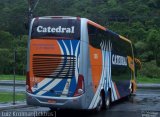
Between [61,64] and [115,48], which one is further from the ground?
[115,48]

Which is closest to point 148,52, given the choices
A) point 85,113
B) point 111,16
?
point 111,16

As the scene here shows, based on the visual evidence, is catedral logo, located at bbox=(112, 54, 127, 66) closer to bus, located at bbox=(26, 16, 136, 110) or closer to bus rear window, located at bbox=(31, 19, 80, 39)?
bus, located at bbox=(26, 16, 136, 110)

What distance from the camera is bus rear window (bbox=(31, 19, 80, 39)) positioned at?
16.4m

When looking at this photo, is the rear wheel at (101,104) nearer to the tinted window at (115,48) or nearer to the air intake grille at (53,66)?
the tinted window at (115,48)

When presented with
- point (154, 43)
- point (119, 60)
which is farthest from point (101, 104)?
point (154, 43)

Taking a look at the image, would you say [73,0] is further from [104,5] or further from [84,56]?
[84,56]

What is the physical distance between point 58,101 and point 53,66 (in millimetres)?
1321

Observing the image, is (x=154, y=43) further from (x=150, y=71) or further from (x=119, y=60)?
(x=119, y=60)

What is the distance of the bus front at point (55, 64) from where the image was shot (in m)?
16.0

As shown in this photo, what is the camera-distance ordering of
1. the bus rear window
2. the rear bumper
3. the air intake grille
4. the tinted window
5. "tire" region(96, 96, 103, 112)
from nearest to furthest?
1. the rear bumper
2. the air intake grille
3. the bus rear window
4. the tinted window
5. "tire" region(96, 96, 103, 112)

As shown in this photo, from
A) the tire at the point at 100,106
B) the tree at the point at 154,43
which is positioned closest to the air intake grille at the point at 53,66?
the tire at the point at 100,106

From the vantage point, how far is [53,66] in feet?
53.3

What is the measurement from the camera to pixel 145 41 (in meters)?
68.9

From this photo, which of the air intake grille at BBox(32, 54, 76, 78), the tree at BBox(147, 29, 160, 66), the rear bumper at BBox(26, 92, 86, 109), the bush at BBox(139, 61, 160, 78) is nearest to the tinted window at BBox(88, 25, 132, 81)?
the air intake grille at BBox(32, 54, 76, 78)
